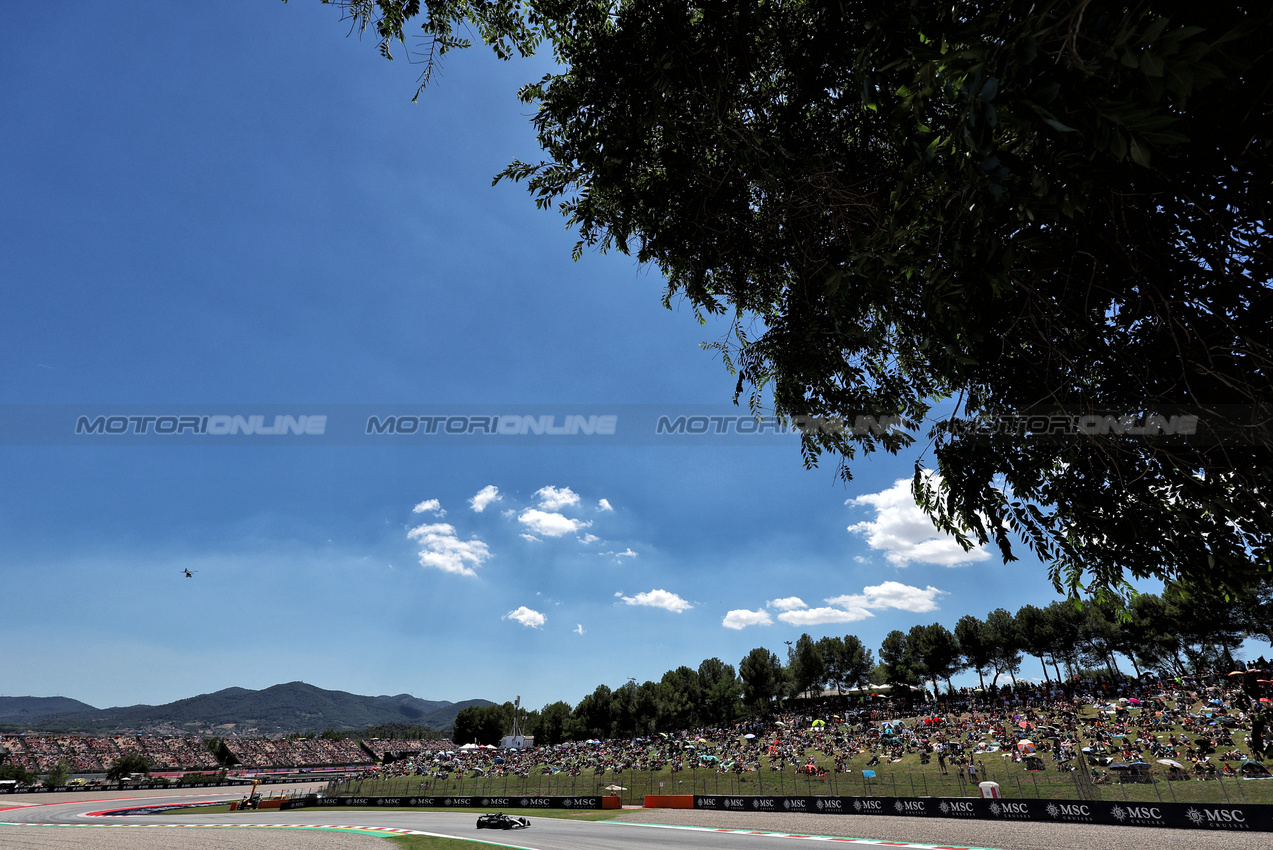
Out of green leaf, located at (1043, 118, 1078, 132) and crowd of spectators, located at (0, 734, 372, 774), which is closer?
green leaf, located at (1043, 118, 1078, 132)

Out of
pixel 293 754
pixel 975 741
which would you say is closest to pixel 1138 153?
pixel 975 741

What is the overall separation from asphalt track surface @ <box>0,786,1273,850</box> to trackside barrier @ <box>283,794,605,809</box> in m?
4.13

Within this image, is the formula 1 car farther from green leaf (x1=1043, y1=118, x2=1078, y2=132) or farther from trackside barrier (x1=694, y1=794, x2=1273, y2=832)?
green leaf (x1=1043, y1=118, x2=1078, y2=132)

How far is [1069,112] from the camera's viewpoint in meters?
3.08

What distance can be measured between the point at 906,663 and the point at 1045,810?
199 ft

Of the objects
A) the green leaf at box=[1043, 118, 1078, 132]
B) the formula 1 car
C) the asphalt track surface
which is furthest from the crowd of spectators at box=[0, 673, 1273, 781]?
the green leaf at box=[1043, 118, 1078, 132]

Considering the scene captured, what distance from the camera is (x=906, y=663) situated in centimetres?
7644

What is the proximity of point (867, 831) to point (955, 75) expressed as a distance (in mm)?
26263

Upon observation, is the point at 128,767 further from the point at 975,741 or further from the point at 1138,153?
the point at 1138,153

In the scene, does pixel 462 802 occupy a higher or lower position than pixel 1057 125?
lower

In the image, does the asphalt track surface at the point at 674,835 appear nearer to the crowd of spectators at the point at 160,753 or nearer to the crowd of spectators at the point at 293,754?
the crowd of spectators at the point at 160,753

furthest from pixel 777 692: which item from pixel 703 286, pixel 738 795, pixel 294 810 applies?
pixel 703 286

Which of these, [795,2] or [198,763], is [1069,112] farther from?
[198,763]

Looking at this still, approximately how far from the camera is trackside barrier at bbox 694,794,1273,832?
18.4 meters
